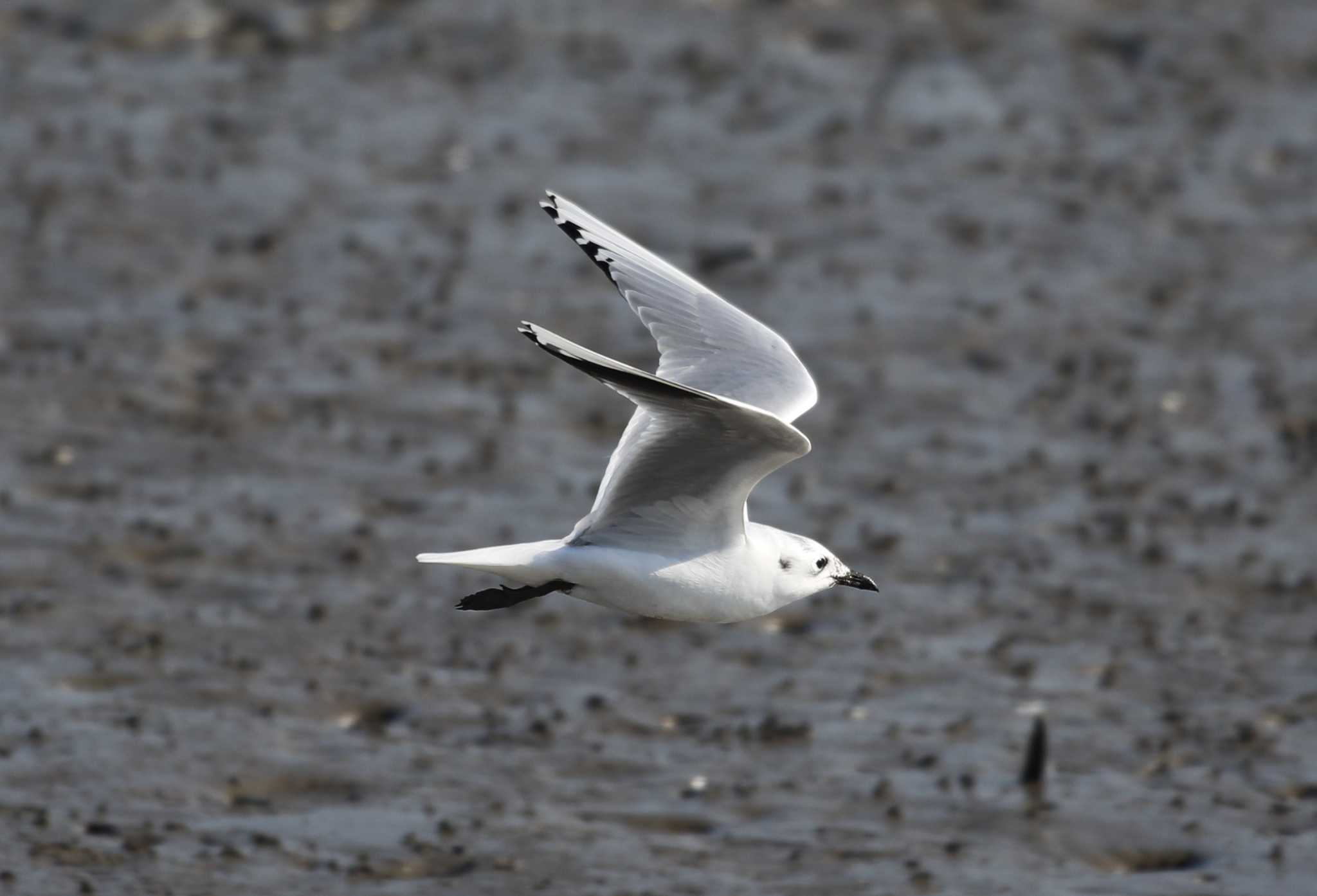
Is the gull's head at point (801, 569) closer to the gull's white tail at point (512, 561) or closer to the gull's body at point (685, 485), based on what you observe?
the gull's body at point (685, 485)

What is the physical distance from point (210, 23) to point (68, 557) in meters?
7.46

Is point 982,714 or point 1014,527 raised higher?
point 1014,527

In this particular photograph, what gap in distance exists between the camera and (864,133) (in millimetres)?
17188

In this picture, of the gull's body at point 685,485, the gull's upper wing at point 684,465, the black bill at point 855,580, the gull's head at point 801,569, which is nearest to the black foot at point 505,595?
the gull's body at point 685,485

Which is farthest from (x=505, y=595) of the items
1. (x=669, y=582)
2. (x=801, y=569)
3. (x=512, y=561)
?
(x=801, y=569)

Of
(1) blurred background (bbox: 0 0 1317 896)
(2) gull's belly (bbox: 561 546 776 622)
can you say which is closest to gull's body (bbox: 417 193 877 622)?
(2) gull's belly (bbox: 561 546 776 622)

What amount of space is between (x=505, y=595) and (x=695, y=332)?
1.27 meters

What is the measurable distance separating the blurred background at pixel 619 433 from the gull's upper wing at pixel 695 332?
104 inches

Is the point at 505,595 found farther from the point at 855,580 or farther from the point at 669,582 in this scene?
the point at 855,580

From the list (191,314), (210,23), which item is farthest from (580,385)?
(210,23)

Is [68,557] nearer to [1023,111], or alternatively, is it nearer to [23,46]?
[23,46]

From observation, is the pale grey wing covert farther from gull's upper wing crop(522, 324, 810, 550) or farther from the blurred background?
the blurred background

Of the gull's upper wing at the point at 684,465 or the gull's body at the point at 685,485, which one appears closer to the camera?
the gull's upper wing at the point at 684,465

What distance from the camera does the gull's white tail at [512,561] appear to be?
681 cm
